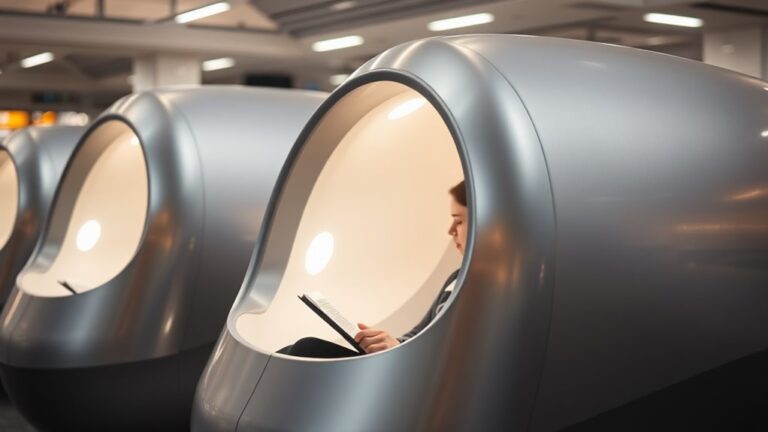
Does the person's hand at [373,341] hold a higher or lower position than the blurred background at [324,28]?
higher

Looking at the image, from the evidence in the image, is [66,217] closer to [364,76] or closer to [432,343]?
[364,76]

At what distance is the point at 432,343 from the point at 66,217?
3.45 metres

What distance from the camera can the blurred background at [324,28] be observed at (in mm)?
14898

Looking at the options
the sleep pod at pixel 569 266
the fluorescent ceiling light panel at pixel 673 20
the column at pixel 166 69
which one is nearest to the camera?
the sleep pod at pixel 569 266

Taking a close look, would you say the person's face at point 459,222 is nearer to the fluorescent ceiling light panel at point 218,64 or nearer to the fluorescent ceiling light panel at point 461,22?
the fluorescent ceiling light panel at point 461,22

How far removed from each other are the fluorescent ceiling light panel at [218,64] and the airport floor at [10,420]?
15596 mm

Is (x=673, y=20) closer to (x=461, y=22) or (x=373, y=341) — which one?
(x=461, y=22)

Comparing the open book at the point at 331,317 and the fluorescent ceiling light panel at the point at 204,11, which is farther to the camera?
the fluorescent ceiling light panel at the point at 204,11

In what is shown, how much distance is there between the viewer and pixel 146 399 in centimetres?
478

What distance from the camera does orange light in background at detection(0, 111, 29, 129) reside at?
3509cm

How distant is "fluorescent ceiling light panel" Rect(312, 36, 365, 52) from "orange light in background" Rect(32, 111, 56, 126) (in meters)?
18.5

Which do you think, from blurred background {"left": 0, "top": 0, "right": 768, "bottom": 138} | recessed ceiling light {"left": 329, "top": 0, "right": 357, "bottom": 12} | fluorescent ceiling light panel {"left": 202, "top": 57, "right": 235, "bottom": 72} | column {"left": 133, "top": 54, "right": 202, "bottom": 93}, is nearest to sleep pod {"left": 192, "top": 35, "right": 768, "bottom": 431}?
blurred background {"left": 0, "top": 0, "right": 768, "bottom": 138}

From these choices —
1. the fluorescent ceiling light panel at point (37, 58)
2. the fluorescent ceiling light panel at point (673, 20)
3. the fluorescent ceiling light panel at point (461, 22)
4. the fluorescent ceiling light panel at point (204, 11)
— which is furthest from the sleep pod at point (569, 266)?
the fluorescent ceiling light panel at point (37, 58)

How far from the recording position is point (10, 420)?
19.6 feet
